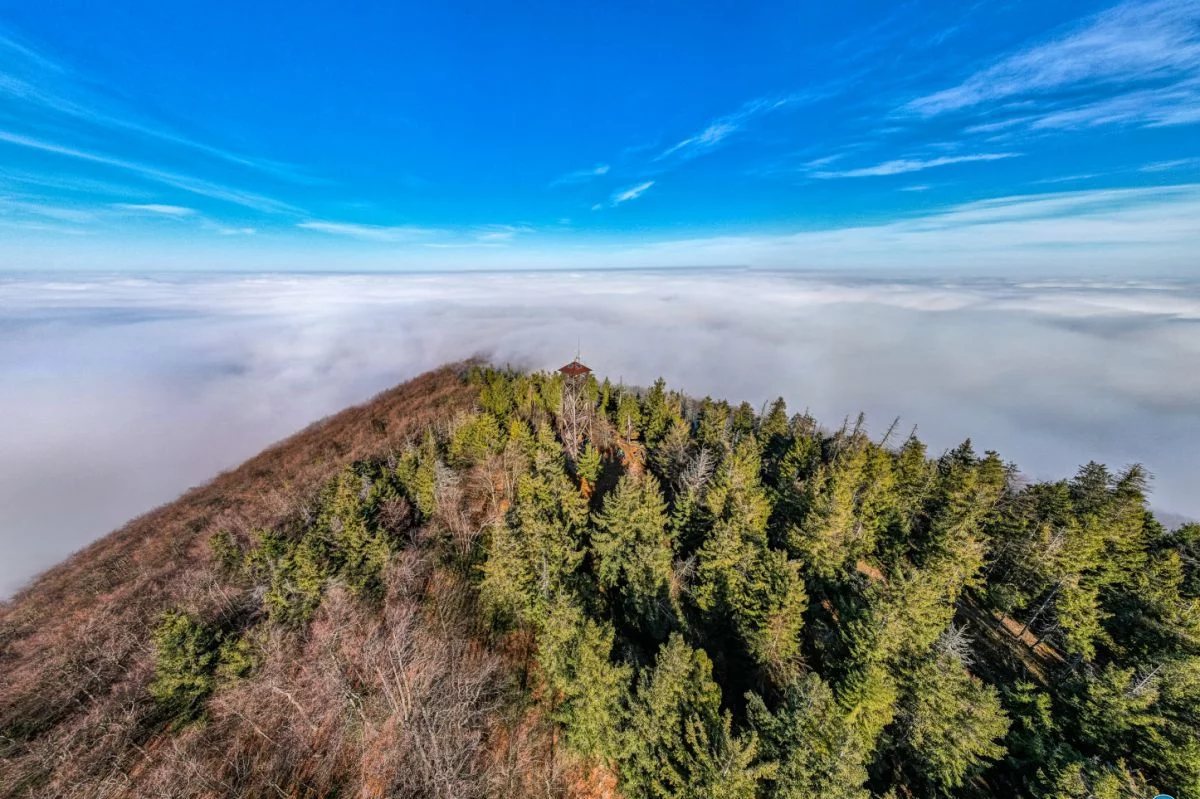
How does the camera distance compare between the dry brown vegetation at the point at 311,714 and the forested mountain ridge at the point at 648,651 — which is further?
the dry brown vegetation at the point at 311,714

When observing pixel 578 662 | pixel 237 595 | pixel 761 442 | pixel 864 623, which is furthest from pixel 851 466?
pixel 237 595

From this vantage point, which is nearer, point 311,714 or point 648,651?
point 311,714

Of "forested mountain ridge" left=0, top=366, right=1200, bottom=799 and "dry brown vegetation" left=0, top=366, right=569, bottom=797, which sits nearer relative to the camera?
"forested mountain ridge" left=0, top=366, right=1200, bottom=799

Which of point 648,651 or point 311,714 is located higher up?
point 311,714

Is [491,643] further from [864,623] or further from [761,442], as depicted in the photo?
[761,442]
